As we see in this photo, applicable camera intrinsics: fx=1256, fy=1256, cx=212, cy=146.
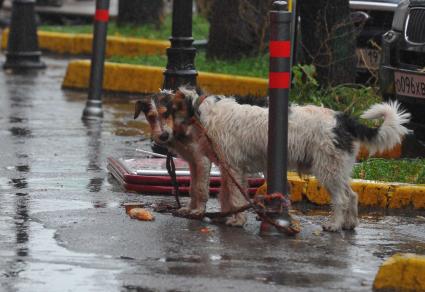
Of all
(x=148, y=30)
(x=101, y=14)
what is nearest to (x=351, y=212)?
(x=101, y=14)

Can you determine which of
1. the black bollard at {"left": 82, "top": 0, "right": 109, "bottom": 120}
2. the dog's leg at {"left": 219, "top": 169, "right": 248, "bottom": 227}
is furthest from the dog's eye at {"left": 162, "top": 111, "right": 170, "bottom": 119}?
the black bollard at {"left": 82, "top": 0, "right": 109, "bottom": 120}

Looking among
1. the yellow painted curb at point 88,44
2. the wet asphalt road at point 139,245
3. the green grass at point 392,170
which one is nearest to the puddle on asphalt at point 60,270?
the wet asphalt road at point 139,245

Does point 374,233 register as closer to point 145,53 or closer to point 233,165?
point 233,165

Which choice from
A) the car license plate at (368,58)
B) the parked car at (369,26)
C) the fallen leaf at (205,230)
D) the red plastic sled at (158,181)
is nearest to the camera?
the fallen leaf at (205,230)

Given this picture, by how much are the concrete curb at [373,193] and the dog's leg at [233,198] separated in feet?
2.57

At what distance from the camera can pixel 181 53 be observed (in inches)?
396

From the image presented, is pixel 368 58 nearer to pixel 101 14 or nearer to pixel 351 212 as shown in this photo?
pixel 101 14

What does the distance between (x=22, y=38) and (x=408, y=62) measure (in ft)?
26.7

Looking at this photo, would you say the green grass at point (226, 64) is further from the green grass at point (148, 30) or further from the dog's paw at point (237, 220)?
the dog's paw at point (237, 220)

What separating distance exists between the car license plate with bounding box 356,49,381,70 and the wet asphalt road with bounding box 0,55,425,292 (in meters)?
4.12

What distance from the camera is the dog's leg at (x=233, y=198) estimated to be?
7668 mm

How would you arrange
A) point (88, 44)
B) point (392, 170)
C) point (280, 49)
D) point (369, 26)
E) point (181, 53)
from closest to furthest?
point (280, 49) < point (392, 170) < point (181, 53) < point (369, 26) < point (88, 44)

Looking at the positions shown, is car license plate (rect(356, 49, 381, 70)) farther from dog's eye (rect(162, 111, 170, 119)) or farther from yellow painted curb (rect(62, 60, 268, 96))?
dog's eye (rect(162, 111, 170, 119))

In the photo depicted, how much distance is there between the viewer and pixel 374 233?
7660 millimetres
